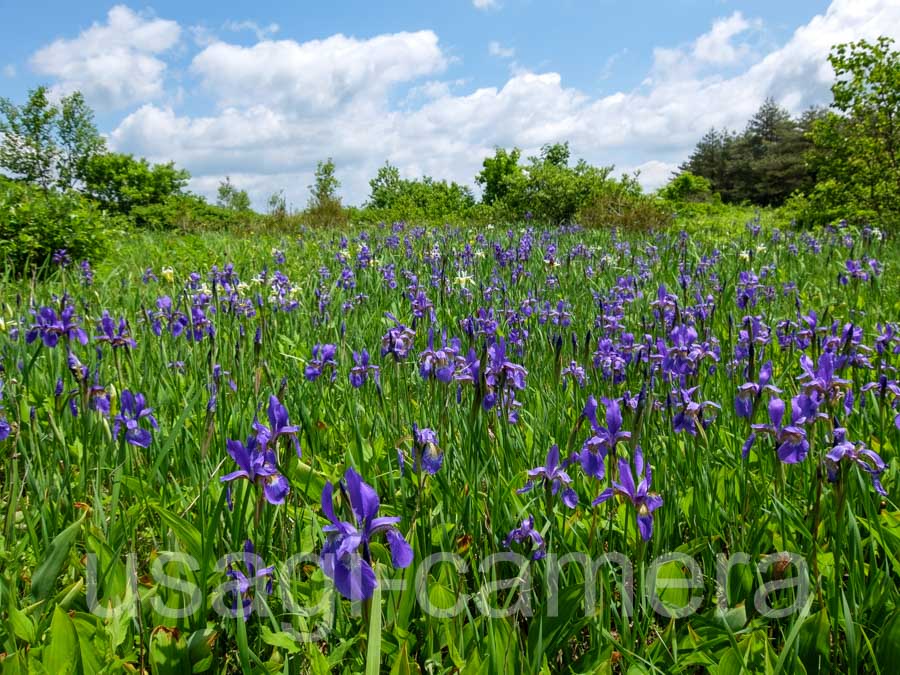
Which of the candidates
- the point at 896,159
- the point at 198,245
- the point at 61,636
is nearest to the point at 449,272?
the point at 61,636

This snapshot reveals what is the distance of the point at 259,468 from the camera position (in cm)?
124

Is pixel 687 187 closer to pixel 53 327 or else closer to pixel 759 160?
pixel 759 160

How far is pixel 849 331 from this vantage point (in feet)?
6.89

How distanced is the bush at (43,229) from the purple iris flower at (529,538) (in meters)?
6.86

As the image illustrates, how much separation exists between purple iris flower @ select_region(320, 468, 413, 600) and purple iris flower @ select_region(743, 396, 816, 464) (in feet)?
3.30

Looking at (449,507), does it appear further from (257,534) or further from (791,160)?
(791,160)

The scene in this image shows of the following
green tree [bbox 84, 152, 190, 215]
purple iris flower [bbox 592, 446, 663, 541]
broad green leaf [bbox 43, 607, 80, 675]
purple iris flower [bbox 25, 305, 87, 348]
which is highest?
green tree [bbox 84, 152, 190, 215]

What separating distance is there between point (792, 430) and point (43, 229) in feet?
25.8

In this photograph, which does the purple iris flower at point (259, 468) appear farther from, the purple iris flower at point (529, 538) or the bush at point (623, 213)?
the bush at point (623, 213)

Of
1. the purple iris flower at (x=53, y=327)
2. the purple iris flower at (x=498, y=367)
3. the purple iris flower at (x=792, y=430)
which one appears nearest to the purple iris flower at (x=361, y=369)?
the purple iris flower at (x=498, y=367)

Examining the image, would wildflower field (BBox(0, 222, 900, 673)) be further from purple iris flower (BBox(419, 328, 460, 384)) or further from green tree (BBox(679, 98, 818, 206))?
green tree (BBox(679, 98, 818, 206))

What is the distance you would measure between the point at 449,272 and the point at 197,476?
3.85m

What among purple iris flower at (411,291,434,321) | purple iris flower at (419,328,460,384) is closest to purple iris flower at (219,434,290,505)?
→ purple iris flower at (419,328,460,384)

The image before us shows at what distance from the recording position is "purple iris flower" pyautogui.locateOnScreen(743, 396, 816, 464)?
1448 mm
